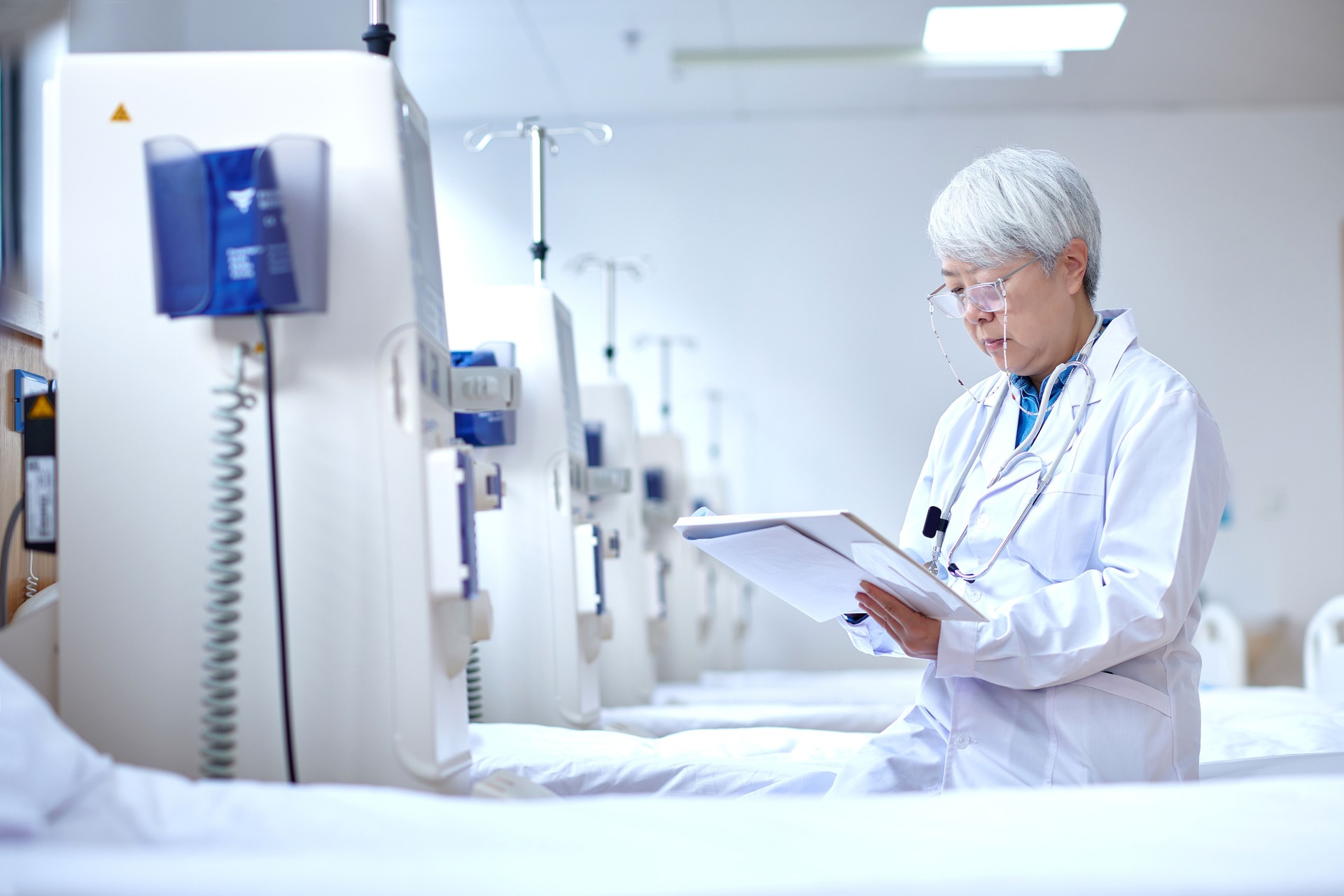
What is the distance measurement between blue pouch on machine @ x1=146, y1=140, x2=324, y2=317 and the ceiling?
4248 millimetres

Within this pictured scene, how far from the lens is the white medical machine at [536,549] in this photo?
2.53m

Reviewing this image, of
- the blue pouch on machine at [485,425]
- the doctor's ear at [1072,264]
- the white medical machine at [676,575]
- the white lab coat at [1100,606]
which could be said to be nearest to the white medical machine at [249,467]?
the white lab coat at [1100,606]

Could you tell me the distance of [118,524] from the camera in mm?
1306

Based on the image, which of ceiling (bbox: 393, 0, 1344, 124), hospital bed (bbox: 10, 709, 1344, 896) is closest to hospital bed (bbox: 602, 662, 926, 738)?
hospital bed (bbox: 10, 709, 1344, 896)

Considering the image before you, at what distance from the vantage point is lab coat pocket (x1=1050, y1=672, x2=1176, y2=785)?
1.43 meters

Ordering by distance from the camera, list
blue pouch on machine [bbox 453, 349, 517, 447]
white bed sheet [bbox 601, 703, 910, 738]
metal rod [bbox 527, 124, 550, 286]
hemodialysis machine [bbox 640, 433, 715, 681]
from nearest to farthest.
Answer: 1. blue pouch on machine [bbox 453, 349, 517, 447]
2. white bed sheet [bbox 601, 703, 910, 738]
3. metal rod [bbox 527, 124, 550, 286]
4. hemodialysis machine [bbox 640, 433, 715, 681]

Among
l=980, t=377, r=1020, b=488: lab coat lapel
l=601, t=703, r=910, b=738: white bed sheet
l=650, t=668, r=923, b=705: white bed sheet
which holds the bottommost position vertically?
l=650, t=668, r=923, b=705: white bed sheet

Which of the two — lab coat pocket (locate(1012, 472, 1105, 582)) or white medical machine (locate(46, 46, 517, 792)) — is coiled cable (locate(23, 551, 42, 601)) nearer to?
white medical machine (locate(46, 46, 517, 792))

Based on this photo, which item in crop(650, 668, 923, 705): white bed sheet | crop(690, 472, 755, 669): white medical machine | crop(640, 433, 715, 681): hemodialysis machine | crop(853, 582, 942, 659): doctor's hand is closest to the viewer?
crop(853, 582, 942, 659): doctor's hand

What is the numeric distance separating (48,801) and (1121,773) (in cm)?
120

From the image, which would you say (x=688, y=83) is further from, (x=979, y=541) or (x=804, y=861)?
(x=804, y=861)

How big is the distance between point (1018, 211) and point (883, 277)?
4.77 metres

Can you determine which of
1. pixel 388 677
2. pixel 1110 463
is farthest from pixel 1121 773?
pixel 388 677

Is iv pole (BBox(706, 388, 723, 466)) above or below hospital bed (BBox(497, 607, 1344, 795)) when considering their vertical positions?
above
